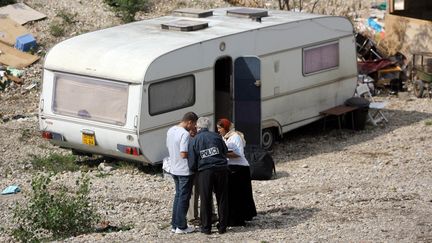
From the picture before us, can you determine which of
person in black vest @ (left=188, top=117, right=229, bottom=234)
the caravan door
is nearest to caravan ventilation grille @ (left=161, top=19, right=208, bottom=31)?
the caravan door

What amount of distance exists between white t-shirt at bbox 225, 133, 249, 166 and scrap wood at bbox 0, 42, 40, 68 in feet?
37.2

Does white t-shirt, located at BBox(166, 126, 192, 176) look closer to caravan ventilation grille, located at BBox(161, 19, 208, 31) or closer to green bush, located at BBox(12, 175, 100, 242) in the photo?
green bush, located at BBox(12, 175, 100, 242)

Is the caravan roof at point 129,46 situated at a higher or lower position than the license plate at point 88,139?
higher

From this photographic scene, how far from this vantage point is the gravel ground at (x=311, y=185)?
1238 cm

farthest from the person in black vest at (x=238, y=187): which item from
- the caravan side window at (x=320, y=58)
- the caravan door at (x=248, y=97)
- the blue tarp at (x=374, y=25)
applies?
the blue tarp at (x=374, y=25)

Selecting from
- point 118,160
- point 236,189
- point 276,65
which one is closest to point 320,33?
point 276,65

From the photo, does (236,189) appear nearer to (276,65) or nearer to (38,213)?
(38,213)

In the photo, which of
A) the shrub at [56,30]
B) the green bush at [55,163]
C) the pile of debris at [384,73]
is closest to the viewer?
the green bush at [55,163]

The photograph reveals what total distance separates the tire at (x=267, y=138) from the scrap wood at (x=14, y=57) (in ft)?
23.5

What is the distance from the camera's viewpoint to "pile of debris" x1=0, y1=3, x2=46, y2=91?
2239cm

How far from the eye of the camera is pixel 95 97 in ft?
53.8

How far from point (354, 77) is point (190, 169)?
8.44m

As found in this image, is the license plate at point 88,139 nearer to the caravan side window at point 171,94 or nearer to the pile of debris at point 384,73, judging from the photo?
the caravan side window at point 171,94

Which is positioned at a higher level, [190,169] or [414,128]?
[190,169]
